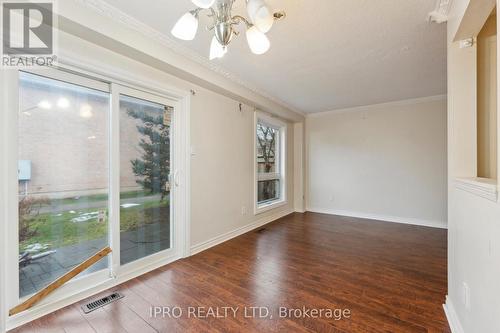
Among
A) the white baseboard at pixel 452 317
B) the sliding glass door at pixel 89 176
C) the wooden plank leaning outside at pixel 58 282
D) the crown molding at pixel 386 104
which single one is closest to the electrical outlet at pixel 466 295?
the white baseboard at pixel 452 317

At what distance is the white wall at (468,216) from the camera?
1085 mm

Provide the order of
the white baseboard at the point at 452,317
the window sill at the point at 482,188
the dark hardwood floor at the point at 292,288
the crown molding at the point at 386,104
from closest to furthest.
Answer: the window sill at the point at 482,188 → the white baseboard at the point at 452,317 → the dark hardwood floor at the point at 292,288 → the crown molding at the point at 386,104

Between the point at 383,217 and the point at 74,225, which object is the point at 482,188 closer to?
the point at 74,225

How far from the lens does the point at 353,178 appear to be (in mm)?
5078

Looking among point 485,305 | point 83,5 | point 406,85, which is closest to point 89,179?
point 83,5

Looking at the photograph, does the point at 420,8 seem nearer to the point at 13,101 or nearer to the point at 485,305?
the point at 485,305

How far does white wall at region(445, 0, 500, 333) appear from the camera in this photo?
3.56ft

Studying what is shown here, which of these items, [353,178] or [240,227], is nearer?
[240,227]

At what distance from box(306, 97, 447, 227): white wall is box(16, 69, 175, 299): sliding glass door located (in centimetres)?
387

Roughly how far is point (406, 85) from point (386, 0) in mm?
2402

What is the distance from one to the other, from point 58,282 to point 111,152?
3.93ft

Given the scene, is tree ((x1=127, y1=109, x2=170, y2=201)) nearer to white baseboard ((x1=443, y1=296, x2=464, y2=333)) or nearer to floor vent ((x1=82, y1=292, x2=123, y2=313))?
floor vent ((x1=82, y1=292, x2=123, y2=313))

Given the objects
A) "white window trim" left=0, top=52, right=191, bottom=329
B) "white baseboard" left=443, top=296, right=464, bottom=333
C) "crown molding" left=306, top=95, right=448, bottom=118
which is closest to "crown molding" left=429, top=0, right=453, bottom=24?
"white baseboard" left=443, top=296, right=464, bottom=333

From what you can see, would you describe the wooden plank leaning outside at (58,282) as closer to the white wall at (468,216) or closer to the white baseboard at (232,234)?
the white baseboard at (232,234)
